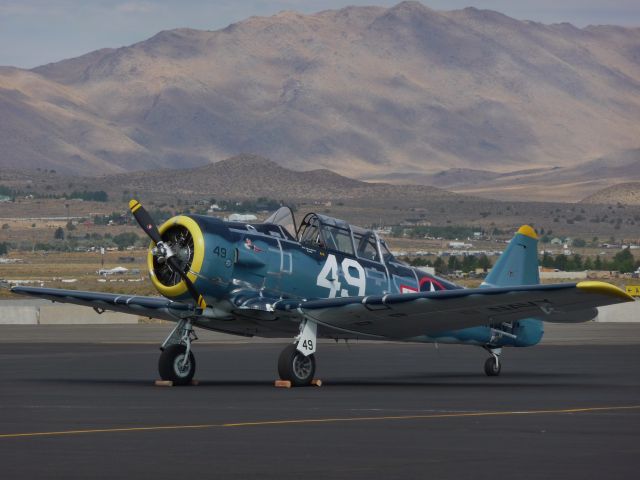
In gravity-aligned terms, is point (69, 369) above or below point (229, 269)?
below

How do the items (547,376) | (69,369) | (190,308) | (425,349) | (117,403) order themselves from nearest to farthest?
(117,403)
(190,308)
(547,376)
(69,369)
(425,349)

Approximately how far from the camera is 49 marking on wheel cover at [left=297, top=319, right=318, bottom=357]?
71.2ft

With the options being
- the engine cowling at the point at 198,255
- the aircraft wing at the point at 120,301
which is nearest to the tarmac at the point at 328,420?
the aircraft wing at the point at 120,301

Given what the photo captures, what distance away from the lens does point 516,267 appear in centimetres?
2628

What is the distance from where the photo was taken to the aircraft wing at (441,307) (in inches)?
816

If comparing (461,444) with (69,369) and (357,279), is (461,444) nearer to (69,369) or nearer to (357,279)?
(357,279)

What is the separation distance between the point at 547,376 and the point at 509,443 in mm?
11326

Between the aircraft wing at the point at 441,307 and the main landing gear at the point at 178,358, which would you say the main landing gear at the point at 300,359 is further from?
the main landing gear at the point at 178,358

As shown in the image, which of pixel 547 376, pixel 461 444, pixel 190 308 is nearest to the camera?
pixel 461 444

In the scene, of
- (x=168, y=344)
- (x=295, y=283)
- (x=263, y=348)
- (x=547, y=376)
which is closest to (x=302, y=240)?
(x=295, y=283)

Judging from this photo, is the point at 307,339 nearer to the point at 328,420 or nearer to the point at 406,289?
the point at 406,289

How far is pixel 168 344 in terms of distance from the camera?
22.5 m

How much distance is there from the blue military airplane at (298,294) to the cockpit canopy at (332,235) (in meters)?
0.02

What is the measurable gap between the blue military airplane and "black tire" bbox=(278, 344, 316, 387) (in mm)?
14
